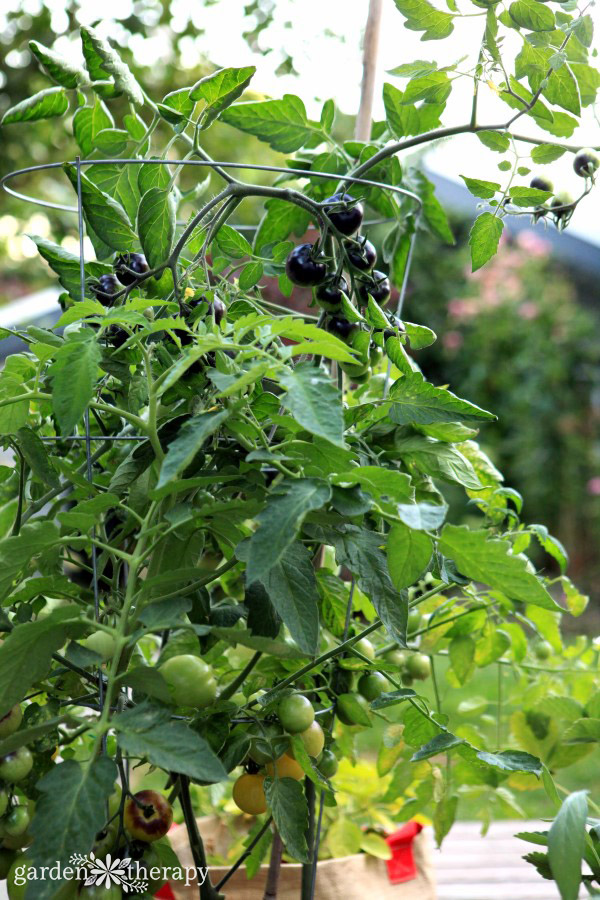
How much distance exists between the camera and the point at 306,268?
2.45ft

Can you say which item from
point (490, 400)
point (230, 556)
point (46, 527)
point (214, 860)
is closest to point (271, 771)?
point (230, 556)

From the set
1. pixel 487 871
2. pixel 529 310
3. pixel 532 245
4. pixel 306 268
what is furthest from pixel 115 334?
pixel 532 245

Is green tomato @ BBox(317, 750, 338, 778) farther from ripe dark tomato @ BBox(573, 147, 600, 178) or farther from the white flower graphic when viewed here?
ripe dark tomato @ BBox(573, 147, 600, 178)

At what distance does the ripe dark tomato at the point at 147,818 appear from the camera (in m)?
0.64

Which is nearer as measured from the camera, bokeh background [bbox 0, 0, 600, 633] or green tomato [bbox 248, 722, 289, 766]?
green tomato [bbox 248, 722, 289, 766]

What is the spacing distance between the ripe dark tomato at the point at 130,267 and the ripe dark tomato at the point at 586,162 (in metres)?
0.39

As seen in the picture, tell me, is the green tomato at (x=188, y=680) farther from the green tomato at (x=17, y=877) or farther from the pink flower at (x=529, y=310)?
the pink flower at (x=529, y=310)

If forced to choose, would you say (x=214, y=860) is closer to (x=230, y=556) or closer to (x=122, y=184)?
(x=230, y=556)

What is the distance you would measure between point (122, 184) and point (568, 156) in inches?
16.9

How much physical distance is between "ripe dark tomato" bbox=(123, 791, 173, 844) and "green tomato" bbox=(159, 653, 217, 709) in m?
0.08

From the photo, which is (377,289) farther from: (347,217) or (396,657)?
(396,657)

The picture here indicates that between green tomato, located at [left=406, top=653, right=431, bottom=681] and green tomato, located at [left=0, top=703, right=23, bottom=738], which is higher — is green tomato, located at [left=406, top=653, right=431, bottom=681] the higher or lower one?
the lower one

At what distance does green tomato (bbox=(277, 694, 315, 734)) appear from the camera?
67 cm

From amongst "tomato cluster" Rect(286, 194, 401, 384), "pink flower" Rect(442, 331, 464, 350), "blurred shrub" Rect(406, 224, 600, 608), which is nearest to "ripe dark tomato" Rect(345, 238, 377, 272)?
"tomato cluster" Rect(286, 194, 401, 384)
